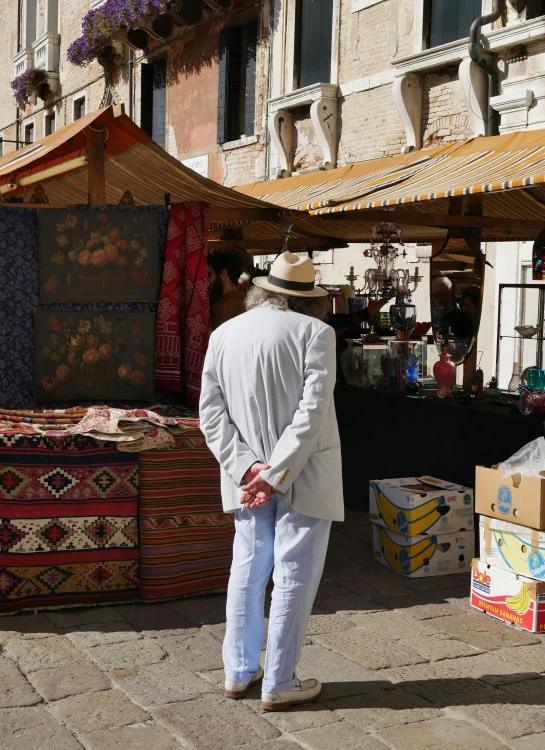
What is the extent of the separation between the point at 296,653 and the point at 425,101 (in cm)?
956

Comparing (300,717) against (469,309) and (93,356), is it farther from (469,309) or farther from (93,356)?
(469,309)

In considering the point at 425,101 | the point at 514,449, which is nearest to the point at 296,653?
the point at 514,449

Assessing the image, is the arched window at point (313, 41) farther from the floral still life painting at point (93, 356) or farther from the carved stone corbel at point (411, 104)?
the floral still life painting at point (93, 356)

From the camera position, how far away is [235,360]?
3.35 meters

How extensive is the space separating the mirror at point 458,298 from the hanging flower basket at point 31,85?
1746 centimetres

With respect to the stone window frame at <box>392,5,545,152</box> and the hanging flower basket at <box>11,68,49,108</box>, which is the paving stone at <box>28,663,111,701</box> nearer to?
the stone window frame at <box>392,5,545,152</box>

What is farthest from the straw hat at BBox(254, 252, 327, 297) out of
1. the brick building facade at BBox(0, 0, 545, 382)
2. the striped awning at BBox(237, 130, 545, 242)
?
the brick building facade at BBox(0, 0, 545, 382)

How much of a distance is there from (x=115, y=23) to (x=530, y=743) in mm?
16466

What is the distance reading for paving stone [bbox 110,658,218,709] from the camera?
11.2 ft

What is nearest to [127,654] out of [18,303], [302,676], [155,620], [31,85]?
[155,620]

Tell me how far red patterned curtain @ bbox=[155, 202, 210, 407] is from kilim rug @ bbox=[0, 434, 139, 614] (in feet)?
2.74

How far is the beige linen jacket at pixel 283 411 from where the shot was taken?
3207 mm

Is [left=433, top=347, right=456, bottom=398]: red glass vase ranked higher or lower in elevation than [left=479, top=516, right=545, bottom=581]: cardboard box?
higher

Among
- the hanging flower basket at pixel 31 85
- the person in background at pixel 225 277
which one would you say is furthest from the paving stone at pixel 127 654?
the hanging flower basket at pixel 31 85
